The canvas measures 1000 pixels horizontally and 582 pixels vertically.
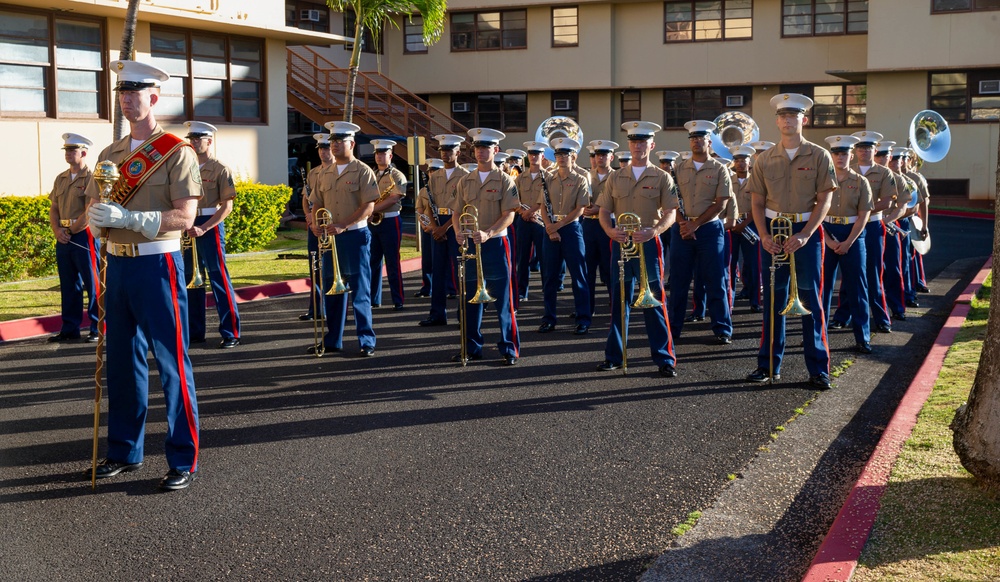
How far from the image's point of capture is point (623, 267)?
9.71m

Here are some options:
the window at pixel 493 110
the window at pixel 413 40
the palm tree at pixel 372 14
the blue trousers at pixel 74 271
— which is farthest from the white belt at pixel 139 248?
the window at pixel 413 40

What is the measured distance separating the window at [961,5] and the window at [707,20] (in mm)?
5953

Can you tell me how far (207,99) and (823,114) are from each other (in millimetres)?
22101

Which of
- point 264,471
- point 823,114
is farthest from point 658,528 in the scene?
point 823,114

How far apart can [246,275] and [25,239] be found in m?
3.23

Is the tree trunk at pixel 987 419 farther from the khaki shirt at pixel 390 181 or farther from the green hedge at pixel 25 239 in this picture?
the green hedge at pixel 25 239

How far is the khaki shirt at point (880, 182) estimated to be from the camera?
12094mm

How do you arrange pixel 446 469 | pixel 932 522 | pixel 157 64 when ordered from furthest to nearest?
pixel 157 64, pixel 446 469, pixel 932 522

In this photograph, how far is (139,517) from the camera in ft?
19.1

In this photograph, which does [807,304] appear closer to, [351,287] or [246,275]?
[351,287]

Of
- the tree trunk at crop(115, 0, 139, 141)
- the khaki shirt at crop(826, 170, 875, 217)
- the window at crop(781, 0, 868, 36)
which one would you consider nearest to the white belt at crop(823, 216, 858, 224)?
the khaki shirt at crop(826, 170, 875, 217)

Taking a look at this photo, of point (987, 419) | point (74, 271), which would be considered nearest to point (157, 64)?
point (74, 271)

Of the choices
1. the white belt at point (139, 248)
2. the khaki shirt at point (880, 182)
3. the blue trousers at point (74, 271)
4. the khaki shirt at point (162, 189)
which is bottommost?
the blue trousers at point (74, 271)

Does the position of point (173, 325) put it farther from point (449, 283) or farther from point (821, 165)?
point (449, 283)
